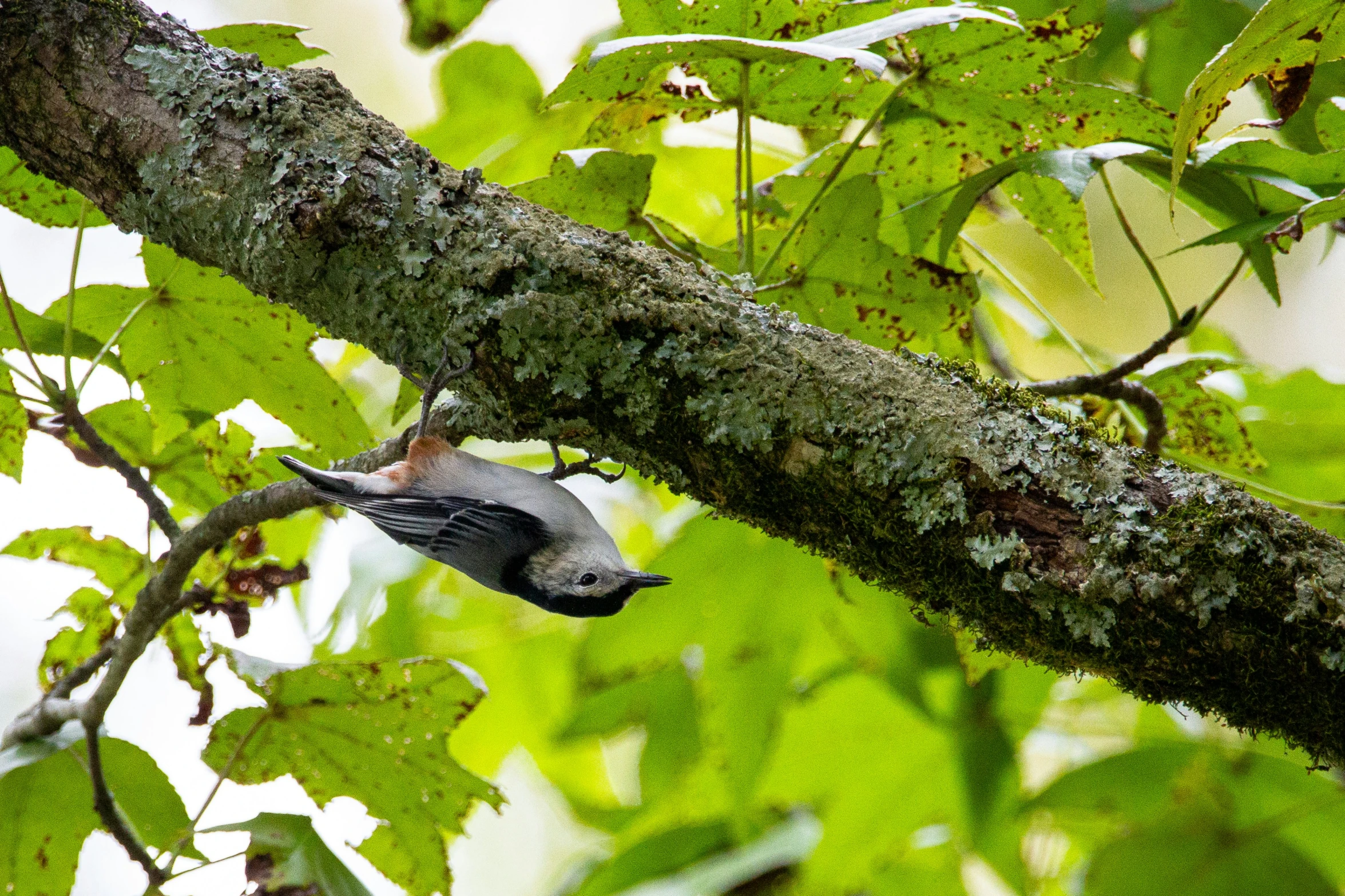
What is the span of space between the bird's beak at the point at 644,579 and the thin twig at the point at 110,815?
2.87 ft

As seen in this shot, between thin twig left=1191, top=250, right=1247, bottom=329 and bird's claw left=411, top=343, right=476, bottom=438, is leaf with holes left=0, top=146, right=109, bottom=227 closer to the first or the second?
bird's claw left=411, top=343, right=476, bottom=438

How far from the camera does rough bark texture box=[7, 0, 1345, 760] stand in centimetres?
103

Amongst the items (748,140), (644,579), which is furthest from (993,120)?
(644,579)

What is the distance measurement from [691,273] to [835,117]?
593mm

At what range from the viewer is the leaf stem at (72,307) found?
61.5 inches

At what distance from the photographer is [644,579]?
1.83 meters

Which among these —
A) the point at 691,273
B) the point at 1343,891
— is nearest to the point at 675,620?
the point at 691,273

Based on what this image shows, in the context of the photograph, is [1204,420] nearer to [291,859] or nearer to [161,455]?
[291,859]

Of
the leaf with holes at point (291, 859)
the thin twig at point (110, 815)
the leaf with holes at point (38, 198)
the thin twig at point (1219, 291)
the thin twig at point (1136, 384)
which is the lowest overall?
the leaf with holes at point (291, 859)

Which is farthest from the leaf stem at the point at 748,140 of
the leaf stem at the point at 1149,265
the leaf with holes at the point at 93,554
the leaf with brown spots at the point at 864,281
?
the leaf with holes at the point at 93,554

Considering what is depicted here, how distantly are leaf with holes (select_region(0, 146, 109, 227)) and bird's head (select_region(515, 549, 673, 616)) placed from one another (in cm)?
97

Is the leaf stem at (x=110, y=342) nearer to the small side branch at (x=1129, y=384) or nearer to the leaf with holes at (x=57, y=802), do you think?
the leaf with holes at (x=57, y=802)

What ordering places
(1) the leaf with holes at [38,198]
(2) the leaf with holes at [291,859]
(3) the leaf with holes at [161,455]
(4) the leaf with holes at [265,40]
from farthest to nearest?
1. (3) the leaf with holes at [161,455]
2. (1) the leaf with holes at [38,198]
3. (4) the leaf with holes at [265,40]
4. (2) the leaf with holes at [291,859]

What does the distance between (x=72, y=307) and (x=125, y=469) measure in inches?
10.5
